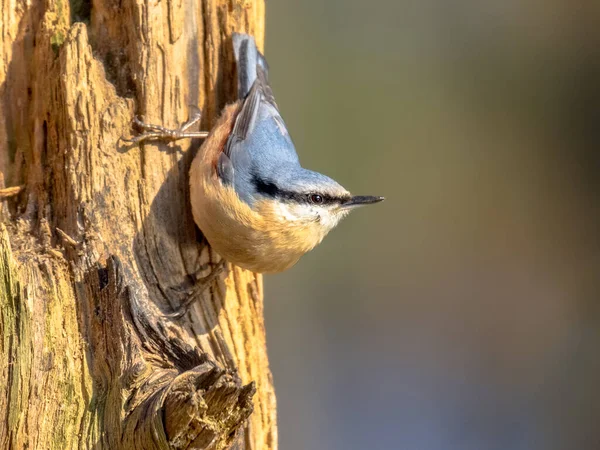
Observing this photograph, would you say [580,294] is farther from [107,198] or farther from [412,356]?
[107,198]

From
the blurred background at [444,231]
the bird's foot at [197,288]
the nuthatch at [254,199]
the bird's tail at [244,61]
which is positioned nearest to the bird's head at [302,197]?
the nuthatch at [254,199]

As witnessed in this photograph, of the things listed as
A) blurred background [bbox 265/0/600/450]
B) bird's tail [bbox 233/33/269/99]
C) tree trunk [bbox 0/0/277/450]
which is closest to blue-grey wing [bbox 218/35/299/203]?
bird's tail [bbox 233/33/269/99]

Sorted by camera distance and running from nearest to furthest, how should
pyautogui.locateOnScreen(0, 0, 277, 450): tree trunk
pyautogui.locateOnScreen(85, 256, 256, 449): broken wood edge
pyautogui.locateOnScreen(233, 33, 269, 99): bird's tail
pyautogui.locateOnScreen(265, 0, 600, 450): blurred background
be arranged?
pyautogui.locateOnScreen(85, 256, 256, 449): broken wood edge, pyautogui.locateOnScreen(0, 0, 277, 450): tree trunk, pyautogui.locateOnScreen(233, 33, 269, 99): bird's tail, pyautogui.locateOnScreen(265, 0, 600, 450): blurred background

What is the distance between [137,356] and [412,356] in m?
3.56

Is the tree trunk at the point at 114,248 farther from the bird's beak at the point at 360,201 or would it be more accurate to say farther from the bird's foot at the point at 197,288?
the bird's beak at the point at 360,201

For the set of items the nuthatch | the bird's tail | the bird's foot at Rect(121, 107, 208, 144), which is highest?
the bird's tail

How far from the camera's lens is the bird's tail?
3174 mm

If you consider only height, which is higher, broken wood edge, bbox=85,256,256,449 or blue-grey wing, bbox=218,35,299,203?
blue-grey wing, bbox=218,35,299,203

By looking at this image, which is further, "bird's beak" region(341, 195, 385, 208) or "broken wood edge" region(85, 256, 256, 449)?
"bird's beak" region(341, 195, 385, 208)

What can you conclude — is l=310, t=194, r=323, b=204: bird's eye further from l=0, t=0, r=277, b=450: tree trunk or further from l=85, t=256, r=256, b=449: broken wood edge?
l=85, t=256, r=256, b=449: broken wood edge

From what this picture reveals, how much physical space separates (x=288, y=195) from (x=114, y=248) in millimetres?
704

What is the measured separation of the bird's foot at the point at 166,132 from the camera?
9.46ft

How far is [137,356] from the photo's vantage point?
2.46 metres

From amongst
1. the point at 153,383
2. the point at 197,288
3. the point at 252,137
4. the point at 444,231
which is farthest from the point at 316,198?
the point at 444,231
